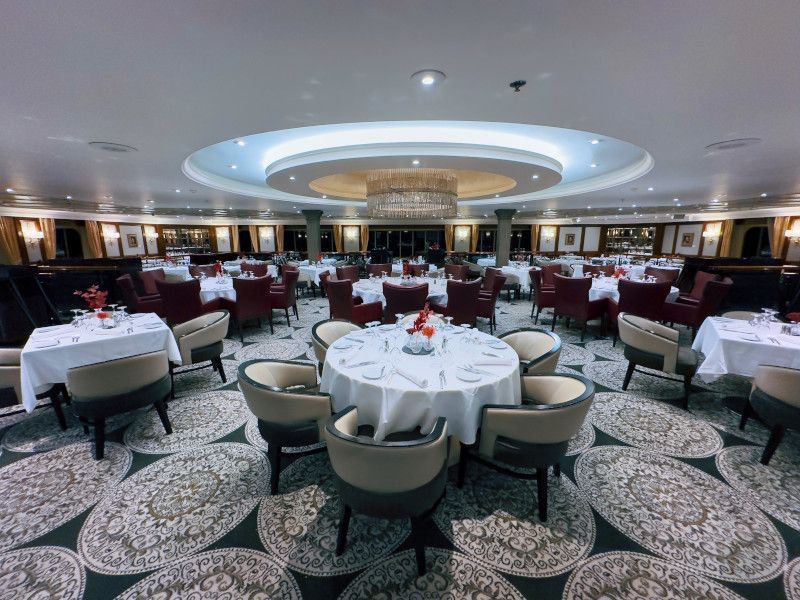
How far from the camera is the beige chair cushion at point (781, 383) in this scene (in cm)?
231

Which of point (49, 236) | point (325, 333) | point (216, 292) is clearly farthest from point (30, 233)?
point (325, 333)

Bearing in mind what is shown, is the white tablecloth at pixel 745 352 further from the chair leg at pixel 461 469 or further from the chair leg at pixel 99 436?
the chair leg at pixel 99 436

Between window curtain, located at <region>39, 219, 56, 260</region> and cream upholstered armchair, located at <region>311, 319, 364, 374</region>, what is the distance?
549 inches

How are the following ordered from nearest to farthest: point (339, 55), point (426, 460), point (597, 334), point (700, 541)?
point (426, 460) → point (700, 541) → point (339, 55) → point (597, 334)

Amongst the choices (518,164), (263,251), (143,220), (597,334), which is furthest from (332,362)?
(263,251)

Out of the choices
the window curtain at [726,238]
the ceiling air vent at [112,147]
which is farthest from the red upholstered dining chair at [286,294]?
the window curtain at [726,238]

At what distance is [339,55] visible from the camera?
2178 millimetres

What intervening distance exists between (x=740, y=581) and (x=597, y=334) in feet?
15.1

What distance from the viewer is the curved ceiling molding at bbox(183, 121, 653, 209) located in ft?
14.9

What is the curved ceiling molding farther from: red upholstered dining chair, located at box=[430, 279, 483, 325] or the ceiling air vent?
red upholstered dining chair, located at box=[430, 279, 483, 325]

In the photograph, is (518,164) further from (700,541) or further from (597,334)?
(700,541)

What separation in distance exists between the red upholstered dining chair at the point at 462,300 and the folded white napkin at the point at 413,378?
10.1 ft

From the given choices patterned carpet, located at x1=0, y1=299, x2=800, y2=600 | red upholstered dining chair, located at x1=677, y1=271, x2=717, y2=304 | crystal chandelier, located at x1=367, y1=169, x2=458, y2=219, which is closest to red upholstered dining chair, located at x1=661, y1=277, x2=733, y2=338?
red upholstered dining chair, located at x1=677, y1=271, x2=717, y2=304

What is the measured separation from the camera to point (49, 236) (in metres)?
11.1
